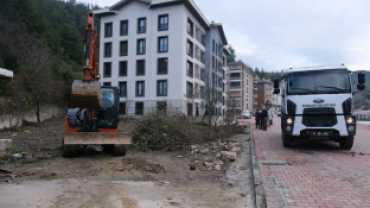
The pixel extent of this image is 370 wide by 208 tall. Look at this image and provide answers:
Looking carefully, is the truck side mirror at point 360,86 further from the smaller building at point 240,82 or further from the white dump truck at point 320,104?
the smaller building at point 240,82

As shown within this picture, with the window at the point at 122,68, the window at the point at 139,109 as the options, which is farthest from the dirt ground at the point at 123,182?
the window at the point at 122,68

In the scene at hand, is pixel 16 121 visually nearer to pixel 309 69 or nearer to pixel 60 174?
pixel 60 174

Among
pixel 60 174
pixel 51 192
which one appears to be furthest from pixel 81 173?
A: pixel 51 192

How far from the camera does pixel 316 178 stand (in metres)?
6.15

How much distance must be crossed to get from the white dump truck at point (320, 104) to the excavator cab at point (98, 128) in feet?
19.0

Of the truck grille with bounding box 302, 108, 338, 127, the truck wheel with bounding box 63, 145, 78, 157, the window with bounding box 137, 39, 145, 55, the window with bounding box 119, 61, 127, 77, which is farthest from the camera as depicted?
the window with bounding box 119, 61, 127, 77

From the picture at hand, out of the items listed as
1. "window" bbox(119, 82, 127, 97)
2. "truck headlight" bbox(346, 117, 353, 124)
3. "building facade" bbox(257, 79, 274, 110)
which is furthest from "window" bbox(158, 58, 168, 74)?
"building facade" bbox(257, 79, 274, 110)

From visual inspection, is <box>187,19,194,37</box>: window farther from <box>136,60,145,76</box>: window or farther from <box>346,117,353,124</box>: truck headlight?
<box>346,117,353,124</box>: truck headlight

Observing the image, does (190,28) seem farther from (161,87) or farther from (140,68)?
(161,87)

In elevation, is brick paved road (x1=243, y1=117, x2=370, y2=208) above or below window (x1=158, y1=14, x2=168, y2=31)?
below

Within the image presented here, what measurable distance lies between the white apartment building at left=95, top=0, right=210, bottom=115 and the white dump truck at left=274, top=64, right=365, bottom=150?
72.5ft

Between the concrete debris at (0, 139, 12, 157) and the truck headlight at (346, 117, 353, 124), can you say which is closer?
the concrete debris at (0, 139, 12, 157)

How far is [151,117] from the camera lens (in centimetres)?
1099

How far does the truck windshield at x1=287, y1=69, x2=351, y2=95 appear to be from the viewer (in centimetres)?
912
